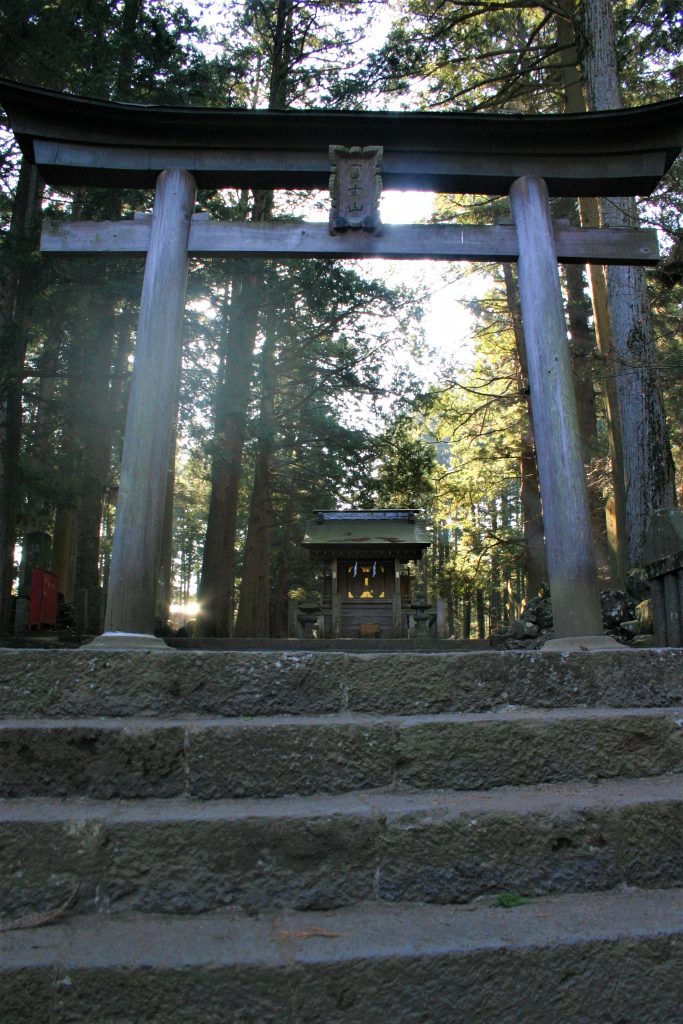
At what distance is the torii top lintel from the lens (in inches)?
177

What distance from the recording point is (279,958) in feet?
5.91

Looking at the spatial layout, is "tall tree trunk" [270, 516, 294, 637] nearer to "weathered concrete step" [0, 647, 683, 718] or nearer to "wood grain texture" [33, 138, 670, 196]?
"wood grain texture" [33, 138, 670, 196]

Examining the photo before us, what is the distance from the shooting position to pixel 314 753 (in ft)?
8.14

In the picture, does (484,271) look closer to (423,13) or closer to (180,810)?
(423,13)

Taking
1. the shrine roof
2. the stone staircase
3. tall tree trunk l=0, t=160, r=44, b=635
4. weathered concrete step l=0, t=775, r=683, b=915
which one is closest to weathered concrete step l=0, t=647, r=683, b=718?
the stone staircase

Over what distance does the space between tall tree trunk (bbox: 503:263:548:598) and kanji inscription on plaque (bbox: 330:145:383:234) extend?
11058 mm

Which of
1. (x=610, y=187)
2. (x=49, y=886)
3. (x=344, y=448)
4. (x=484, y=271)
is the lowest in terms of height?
(x=49, y=886)

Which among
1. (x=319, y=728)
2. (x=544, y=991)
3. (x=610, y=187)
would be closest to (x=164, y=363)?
(x=319, y=728)

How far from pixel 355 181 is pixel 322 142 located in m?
0.40

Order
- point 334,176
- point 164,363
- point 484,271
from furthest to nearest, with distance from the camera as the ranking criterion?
point 484,271
point 334,176
point 164,363

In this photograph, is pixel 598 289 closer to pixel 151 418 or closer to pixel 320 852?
pixel 151 418

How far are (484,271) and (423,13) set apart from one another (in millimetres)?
7218

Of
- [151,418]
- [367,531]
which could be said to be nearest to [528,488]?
[367,531]

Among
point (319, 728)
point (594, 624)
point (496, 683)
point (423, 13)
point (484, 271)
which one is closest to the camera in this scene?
point (319, 728)
